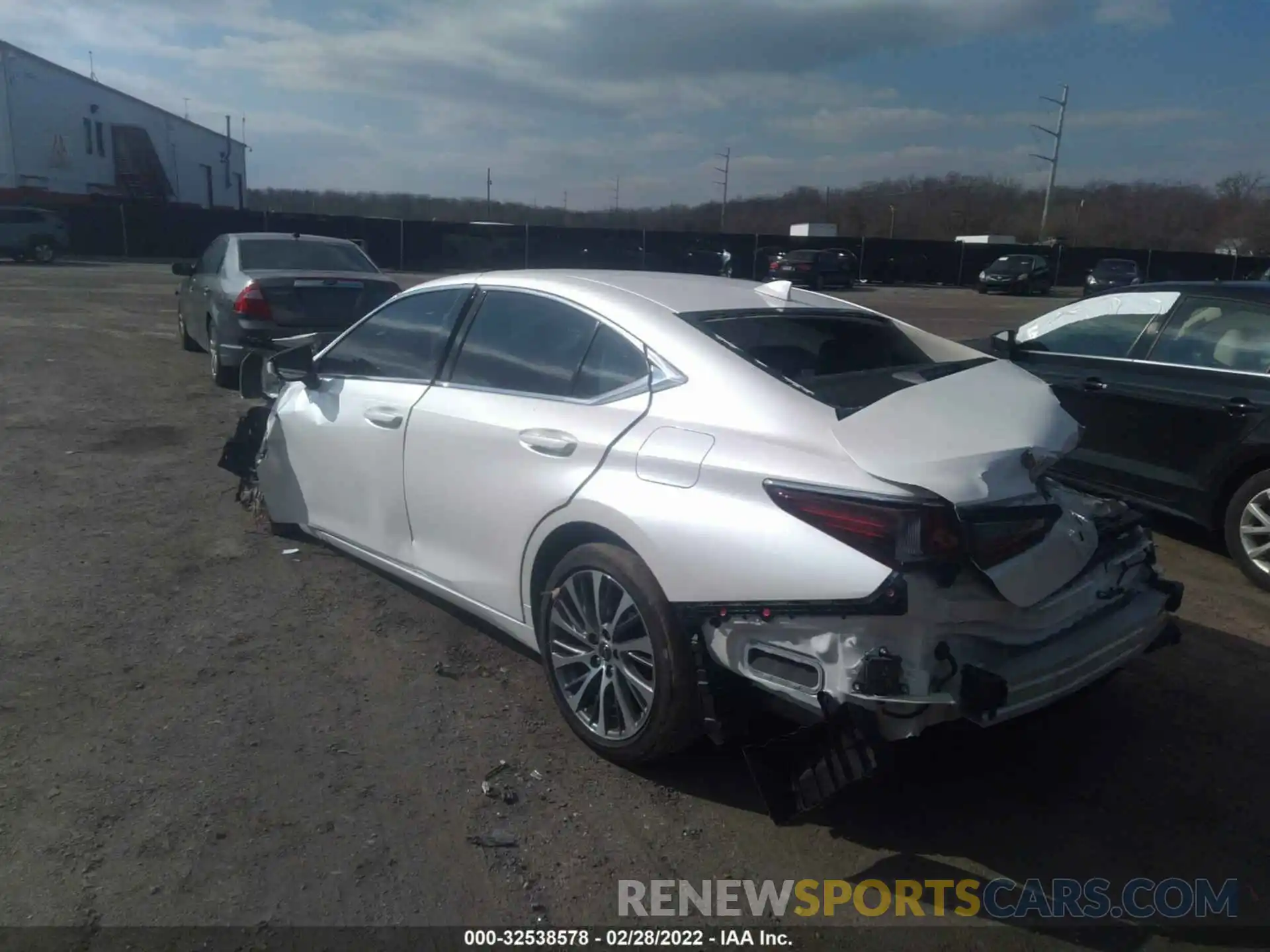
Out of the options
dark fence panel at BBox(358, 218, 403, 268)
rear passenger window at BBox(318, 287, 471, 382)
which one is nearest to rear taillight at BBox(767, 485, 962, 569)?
rear passenger window at BBox(318, 287, 471, 382)

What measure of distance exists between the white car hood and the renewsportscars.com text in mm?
1151

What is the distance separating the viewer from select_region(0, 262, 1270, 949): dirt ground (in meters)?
2.83

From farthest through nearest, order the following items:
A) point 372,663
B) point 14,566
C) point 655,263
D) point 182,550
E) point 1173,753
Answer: point 655,263
point 182,550
point 14,566
point 372,663
point 1173,753

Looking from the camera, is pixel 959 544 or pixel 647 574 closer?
pixel 959 544

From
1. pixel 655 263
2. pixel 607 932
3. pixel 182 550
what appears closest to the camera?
pixel 607 932

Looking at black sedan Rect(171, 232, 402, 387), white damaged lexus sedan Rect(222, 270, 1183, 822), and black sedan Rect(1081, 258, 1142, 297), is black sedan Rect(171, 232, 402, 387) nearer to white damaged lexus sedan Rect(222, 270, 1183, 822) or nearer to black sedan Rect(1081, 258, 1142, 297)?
white damaged lexus sedan Rect(222, 270, 1183, 822)

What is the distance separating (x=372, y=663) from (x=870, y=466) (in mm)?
2415

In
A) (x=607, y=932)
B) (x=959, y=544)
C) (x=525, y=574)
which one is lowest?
(x=607, y=932)

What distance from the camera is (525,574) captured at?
12.2 feet

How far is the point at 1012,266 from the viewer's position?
37.8m

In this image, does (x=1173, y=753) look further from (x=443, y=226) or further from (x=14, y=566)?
(x=443, y=226)

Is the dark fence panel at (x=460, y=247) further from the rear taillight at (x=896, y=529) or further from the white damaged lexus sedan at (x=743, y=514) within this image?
the rear taillight at (x=896, y=529)

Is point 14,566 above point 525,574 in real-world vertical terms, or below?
below

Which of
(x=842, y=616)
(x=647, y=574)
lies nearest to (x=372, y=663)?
(x=647, y=574)
